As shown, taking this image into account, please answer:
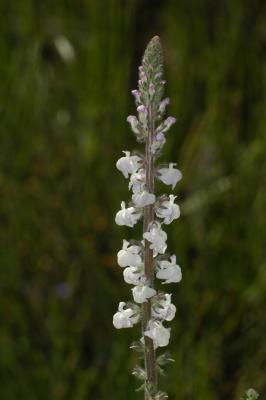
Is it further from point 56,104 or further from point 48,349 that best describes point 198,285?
point 56,104

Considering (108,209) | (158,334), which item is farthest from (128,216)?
(108,209)

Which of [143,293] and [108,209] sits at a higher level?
[108,209]

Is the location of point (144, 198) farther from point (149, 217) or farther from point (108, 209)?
point (108, 209)

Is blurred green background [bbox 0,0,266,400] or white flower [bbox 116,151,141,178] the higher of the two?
blurred green background [bbox 0,0,266,400]

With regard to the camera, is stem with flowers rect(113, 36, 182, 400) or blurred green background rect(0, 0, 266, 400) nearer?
stem with flowers rect(113, 36, 182, 400)

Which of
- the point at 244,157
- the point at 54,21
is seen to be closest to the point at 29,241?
the point at 244,157

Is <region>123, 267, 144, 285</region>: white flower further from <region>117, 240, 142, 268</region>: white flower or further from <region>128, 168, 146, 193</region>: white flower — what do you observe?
<region>128, 168, 146, 193</region>: white flower

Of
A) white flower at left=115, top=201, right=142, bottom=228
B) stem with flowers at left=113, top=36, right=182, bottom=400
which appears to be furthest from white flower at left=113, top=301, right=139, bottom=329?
white flower at left=115, top=201, right=142, bottom=228
